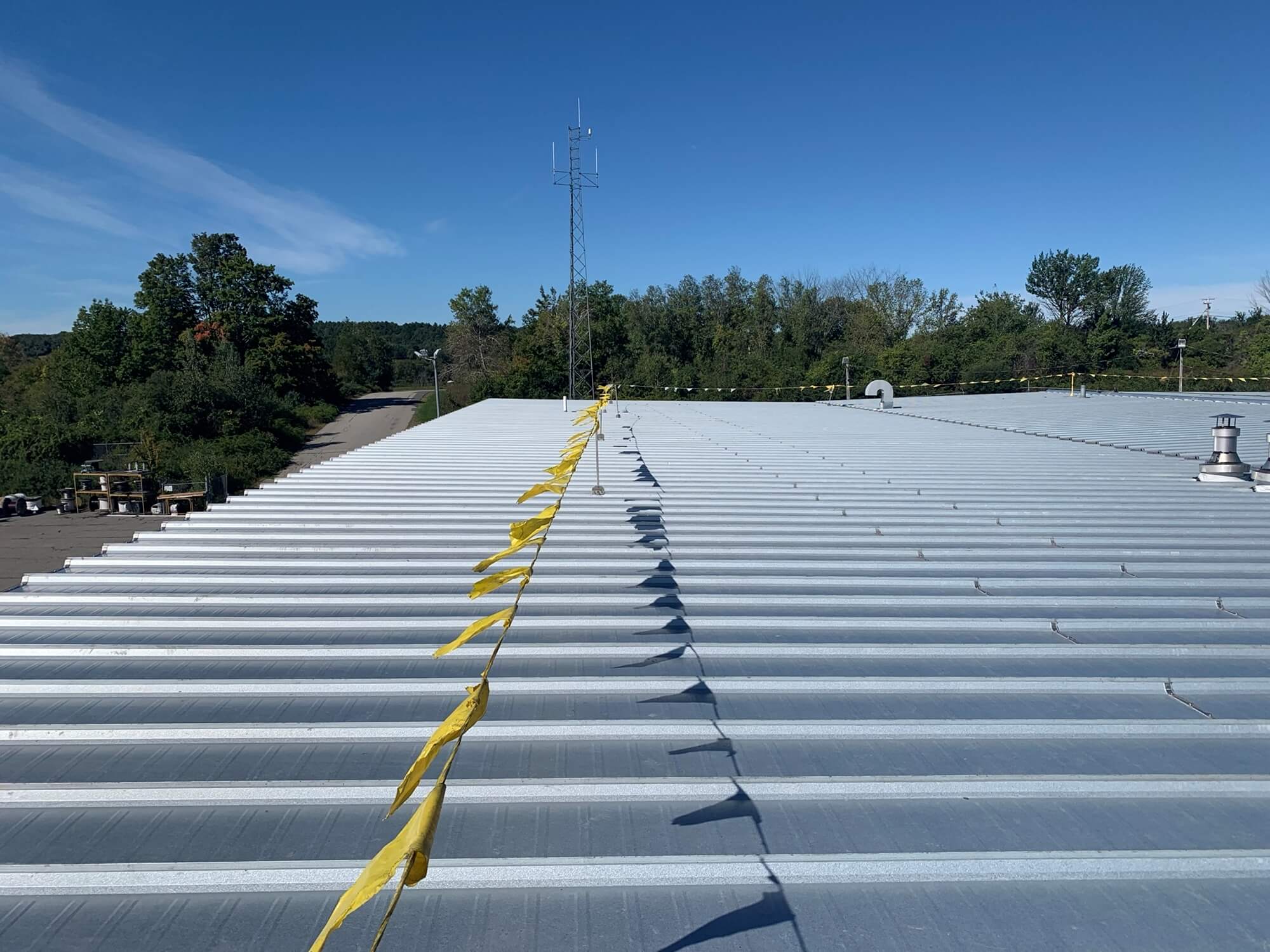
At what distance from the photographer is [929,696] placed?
3238 millimetres

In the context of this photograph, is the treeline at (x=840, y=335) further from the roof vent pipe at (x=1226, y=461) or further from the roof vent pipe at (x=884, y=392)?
the roof vent pipe at (x=1226, y=461)

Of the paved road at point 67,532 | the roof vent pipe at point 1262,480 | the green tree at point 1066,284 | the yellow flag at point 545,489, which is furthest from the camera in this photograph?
the green tree at point 1066,284

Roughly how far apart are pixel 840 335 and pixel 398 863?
2330 inches

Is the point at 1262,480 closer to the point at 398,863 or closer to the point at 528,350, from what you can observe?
the point at 398,863

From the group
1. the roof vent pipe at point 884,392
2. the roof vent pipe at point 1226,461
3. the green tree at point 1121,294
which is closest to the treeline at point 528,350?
the green tree at point 1121,294

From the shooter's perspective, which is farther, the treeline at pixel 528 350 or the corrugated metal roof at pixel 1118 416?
the treeline at pixel 528 350

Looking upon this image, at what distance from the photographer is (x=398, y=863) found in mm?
1328

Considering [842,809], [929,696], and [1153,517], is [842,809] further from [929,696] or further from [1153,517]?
[1153,517]

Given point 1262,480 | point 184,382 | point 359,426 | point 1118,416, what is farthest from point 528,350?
point 1262,480

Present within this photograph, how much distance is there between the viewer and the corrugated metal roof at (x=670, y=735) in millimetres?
2018

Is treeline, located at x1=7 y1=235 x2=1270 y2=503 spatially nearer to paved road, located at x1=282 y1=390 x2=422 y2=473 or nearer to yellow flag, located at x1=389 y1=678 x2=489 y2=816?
paved road, located at x1=282 y1=390 x2=422 y2=473

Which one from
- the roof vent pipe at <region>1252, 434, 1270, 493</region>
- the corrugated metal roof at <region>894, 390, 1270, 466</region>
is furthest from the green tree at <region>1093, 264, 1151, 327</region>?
the roof vent pipe at <region>1252, 434, 1270, 493</region>

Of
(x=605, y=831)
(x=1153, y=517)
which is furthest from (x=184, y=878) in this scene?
(x=1153, y=517)

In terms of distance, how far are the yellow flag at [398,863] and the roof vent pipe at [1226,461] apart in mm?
8580
